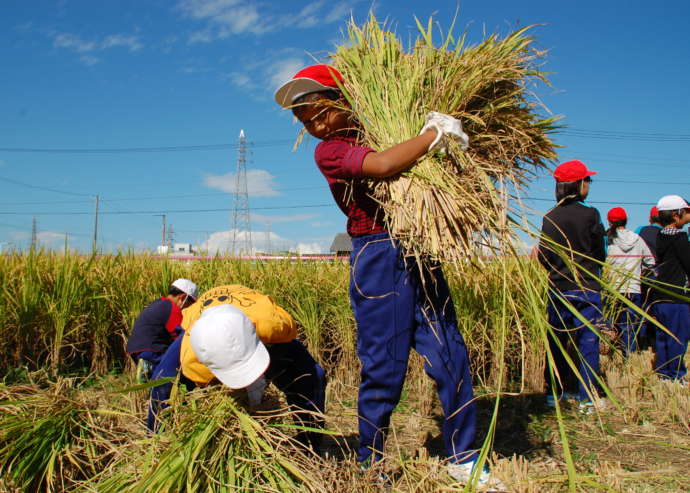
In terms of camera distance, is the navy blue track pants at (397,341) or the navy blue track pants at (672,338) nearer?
the navy blue track pants at (397,341)

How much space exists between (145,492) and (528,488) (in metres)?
1.06

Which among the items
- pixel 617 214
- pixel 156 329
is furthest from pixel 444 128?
pixel 617 214

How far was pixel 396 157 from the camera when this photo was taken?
158 cm

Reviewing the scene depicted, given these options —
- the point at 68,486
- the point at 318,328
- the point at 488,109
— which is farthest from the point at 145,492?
the point at 318,328

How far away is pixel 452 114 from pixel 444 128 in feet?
0.62

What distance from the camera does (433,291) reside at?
1.75 m

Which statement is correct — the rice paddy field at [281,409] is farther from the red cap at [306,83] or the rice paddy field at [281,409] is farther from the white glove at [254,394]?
the red cap at [306,83]

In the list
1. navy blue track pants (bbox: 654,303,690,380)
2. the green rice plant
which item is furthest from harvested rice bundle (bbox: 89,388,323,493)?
navy blue track pants (bbox: 654,303,690,380)

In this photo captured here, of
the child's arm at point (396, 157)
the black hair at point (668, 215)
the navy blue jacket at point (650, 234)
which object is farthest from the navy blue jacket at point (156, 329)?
the navy blue jacket at point (650, 234)

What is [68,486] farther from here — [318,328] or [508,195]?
[318,328]

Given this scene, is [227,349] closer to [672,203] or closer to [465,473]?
[465,473]

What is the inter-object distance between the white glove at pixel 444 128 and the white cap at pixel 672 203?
260 cm

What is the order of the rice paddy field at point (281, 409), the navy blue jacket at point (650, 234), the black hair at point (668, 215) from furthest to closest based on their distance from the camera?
the navy blue jacket at point (650, 234) → the black hair at point (668, 215) → the rice paddy field at point (281, 409)

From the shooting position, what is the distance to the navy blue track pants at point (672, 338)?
3.34 m
